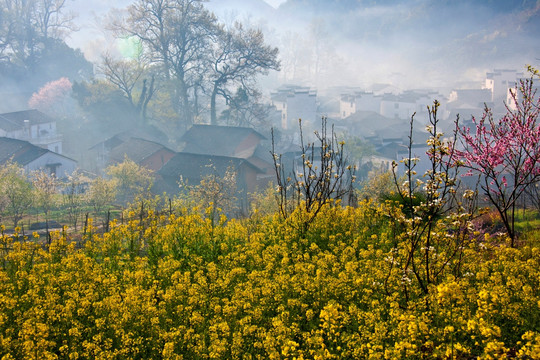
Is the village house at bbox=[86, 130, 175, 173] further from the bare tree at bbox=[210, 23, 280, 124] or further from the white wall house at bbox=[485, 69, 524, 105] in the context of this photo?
the white wall house at bbox=[485, 69, 524, 105]

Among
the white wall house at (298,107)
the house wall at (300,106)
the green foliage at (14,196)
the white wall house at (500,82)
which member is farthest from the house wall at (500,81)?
the green foliage at (14,196)

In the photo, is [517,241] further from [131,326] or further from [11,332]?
[11,332]

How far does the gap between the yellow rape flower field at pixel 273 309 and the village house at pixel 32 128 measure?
46.9m

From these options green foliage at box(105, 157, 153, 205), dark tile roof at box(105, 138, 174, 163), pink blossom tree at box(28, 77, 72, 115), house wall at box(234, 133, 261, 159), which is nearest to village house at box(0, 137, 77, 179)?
dark tile roof at box(105, 138, 174, 163)

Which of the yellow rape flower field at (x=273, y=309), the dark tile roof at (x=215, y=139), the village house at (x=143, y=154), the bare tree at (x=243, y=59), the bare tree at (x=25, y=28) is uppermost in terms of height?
the bare tree at (x=25, y=28)

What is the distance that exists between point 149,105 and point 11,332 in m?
55.3

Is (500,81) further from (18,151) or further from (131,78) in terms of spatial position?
(18,151)

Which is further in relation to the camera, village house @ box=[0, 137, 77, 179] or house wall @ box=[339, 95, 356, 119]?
house wall @ box=[339, 95, 356, 119]

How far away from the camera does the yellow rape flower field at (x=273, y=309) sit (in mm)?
4930

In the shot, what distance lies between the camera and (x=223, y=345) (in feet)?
16.0

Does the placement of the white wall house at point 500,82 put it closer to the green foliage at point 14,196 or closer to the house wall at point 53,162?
the house wall at point 53,162

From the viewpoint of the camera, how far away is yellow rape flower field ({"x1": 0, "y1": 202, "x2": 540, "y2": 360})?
493 cm

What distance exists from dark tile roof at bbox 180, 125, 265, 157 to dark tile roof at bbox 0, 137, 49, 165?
14.1m

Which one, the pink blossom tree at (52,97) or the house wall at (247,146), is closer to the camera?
the house wall at (247,146)
